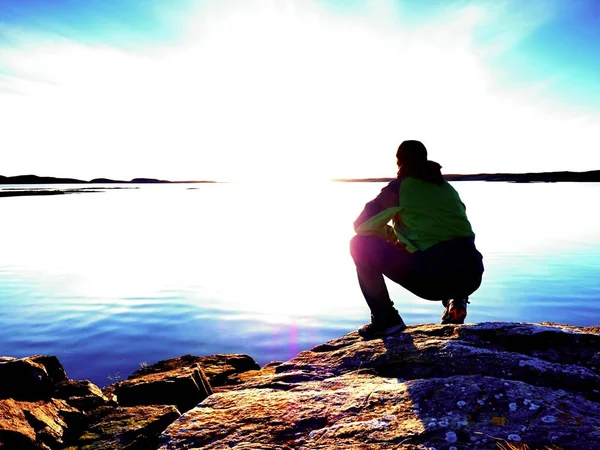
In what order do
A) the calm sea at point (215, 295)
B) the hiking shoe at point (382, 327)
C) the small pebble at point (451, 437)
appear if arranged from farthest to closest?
1. the calm sea at point (215, 295)
2. the hiking shoe at point (382, 327)
3. the small pebble at point (451, 437)

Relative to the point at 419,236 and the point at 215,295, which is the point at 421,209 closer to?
the point at 419,236

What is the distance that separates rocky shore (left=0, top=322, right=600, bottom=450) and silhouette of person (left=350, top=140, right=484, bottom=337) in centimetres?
64

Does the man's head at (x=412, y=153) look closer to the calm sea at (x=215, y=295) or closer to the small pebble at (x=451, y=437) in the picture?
the small pebble at (x=451, y=437)

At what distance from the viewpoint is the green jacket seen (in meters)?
5.70

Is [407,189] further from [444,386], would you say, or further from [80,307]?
[80,307]

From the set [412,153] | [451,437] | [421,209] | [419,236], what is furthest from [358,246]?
[451,437]

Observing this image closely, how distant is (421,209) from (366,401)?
8.66 feet

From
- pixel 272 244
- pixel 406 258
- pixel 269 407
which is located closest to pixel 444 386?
pixel 269 407

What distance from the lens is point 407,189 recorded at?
5723 mm

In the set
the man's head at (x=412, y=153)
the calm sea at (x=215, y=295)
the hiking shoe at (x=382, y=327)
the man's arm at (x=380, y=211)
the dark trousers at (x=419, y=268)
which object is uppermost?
the man's head at (x=412, y=153)

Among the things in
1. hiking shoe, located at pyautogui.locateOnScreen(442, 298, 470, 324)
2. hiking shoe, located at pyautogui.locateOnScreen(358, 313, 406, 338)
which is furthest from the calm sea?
hiking shoe, located at pyautogui.locateOnScreen(442, 298, 470, 324)

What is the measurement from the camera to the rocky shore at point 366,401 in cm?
336

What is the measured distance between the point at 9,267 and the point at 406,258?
21.9 metres

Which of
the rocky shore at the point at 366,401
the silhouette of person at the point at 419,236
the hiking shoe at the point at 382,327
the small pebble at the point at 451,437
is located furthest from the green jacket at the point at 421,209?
the small pebble at the point at 451,437
